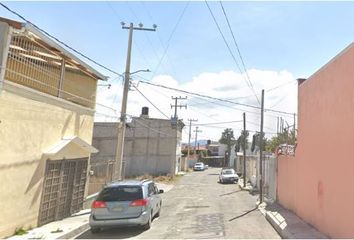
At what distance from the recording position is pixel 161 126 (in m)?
54.7

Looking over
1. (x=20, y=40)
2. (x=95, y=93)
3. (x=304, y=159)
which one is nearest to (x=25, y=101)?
(x=20, y=40)

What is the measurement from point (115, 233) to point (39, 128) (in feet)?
13.7

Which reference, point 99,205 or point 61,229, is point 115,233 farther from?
point 61,229

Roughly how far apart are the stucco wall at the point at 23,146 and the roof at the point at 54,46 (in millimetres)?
1576

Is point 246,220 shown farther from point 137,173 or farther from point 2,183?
point 137,173

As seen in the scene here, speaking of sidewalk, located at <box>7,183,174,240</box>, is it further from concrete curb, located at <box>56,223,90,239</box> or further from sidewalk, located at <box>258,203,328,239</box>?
sidewalk, located at <box>258,203,328,239</box>

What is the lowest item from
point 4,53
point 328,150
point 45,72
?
point 328,150

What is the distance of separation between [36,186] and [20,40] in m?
4.62

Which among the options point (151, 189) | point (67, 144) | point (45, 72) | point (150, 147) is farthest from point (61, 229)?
point (150, 147)

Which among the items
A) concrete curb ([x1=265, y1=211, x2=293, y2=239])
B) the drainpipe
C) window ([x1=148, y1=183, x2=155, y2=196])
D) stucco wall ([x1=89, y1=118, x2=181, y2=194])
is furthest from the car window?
stucco wall ([x1=89, y1=118, x2=181, y2=194])

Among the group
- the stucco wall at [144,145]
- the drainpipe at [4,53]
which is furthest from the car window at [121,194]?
the stucco wall at [144,145]

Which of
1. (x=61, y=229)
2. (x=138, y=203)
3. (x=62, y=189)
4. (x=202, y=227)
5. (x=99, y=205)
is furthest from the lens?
(x=62, y=189)

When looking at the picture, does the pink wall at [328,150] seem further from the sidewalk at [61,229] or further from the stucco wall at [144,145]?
the stucco wall at [144,145]

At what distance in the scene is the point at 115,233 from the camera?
1314 cm
